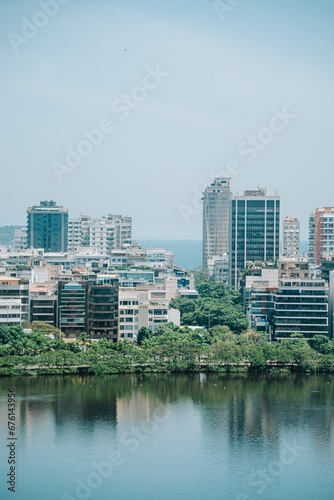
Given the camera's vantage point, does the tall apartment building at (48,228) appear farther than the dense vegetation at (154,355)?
Yes

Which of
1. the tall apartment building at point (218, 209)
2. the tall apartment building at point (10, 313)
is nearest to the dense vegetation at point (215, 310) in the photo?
the tall apartment building at point (10, 313)

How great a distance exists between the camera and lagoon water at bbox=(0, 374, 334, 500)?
517 inches

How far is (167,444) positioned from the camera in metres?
14.9

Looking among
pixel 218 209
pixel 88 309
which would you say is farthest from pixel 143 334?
pixel 218 209

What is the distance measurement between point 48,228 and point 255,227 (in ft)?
38.2

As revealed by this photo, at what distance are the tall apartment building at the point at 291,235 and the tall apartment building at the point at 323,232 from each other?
11.1ft

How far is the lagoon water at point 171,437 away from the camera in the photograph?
43.1 feet

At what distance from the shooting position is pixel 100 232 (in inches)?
1672

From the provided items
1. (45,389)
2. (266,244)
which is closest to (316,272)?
(266,244)

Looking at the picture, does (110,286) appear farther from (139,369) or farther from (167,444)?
(167,444)

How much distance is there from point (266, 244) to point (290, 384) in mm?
13802

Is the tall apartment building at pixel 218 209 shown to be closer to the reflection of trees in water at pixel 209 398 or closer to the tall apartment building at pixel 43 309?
the tall apartment building at pixel 43 309

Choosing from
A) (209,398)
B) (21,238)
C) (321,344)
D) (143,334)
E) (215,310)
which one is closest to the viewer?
(209,398)

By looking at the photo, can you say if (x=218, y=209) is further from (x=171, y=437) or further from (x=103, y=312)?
(x=171, y=437)
